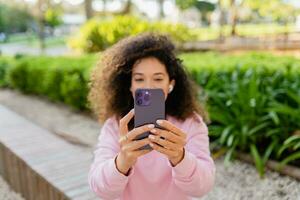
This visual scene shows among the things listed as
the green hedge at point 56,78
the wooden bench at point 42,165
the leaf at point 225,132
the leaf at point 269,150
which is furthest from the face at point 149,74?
the green hedge at point 56,78

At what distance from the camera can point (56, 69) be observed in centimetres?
625

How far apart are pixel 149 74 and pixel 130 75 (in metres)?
0.12

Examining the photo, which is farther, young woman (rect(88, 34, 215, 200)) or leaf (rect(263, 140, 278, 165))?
leaf (rect(263, 140, 278, 165))

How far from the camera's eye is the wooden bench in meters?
2.28

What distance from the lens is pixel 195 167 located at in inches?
47.4

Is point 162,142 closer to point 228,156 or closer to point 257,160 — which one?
point 257,160

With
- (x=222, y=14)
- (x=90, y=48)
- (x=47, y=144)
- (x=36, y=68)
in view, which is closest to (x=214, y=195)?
(x=47, y=144)

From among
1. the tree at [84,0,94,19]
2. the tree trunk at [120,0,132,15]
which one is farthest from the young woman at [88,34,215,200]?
the tree trunk at [120,0,132,15]

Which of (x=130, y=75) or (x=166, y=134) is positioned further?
(x=130, y=75)

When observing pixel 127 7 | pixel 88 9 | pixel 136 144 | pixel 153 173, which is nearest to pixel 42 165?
pixel 153 173

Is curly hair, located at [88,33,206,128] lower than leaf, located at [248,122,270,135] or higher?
higher

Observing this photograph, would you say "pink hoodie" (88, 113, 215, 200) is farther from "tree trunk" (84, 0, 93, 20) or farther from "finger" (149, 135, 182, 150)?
"tree trunk" (84, 0, 93, 20)

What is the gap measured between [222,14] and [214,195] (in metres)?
19.4

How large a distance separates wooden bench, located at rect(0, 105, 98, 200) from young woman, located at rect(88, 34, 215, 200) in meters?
0.82
